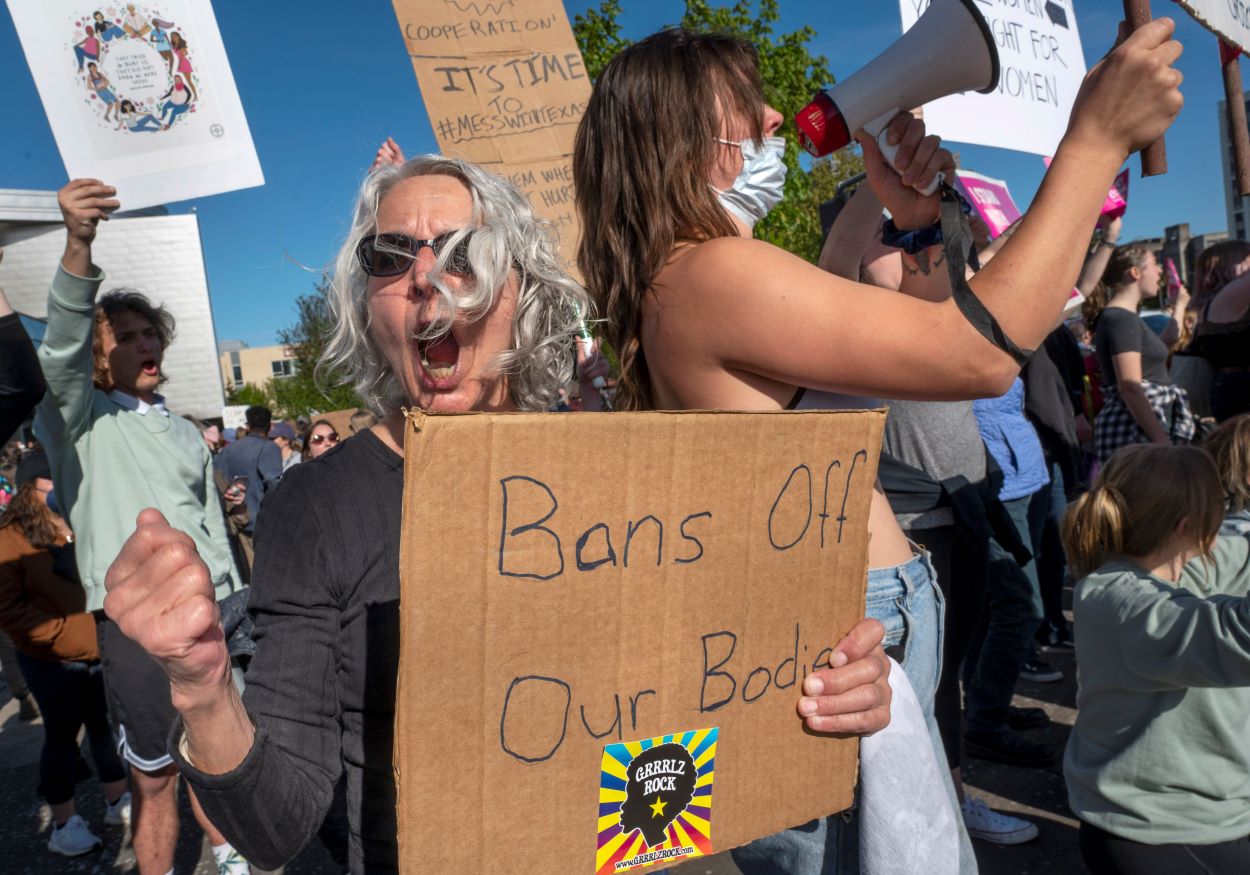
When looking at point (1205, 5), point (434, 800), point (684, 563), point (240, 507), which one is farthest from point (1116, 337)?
point (240, 507)

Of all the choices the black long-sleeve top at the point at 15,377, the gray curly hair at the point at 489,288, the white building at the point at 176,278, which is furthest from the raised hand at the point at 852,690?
the white building at the point at 176,278

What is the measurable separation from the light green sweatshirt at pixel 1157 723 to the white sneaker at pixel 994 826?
1.00 metres

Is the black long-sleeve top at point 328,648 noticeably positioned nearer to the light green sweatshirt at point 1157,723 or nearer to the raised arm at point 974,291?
the raised arm at point 974,291

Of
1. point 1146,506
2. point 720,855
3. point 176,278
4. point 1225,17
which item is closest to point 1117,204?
point 1225,17

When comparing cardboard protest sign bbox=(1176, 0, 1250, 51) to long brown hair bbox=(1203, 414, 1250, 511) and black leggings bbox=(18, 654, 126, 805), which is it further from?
black leggings bbox=(18, 654, 126, 805)

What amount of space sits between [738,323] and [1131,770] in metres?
1.50

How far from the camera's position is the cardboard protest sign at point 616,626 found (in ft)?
2.88

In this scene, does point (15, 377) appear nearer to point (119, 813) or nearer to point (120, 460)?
point (120, 460)

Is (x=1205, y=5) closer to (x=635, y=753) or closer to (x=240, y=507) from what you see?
(x=635, y=753)

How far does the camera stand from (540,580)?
926 millimetres

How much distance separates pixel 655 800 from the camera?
105 cm

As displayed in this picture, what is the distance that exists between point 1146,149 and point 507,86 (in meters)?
2.33

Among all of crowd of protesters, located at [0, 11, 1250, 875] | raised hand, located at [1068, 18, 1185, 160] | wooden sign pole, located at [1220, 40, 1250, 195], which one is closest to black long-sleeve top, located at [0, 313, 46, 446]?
crowd of protesters, located at [0, 11, 1250, 875]

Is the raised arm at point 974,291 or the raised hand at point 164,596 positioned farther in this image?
the raised arm at point 974,291
